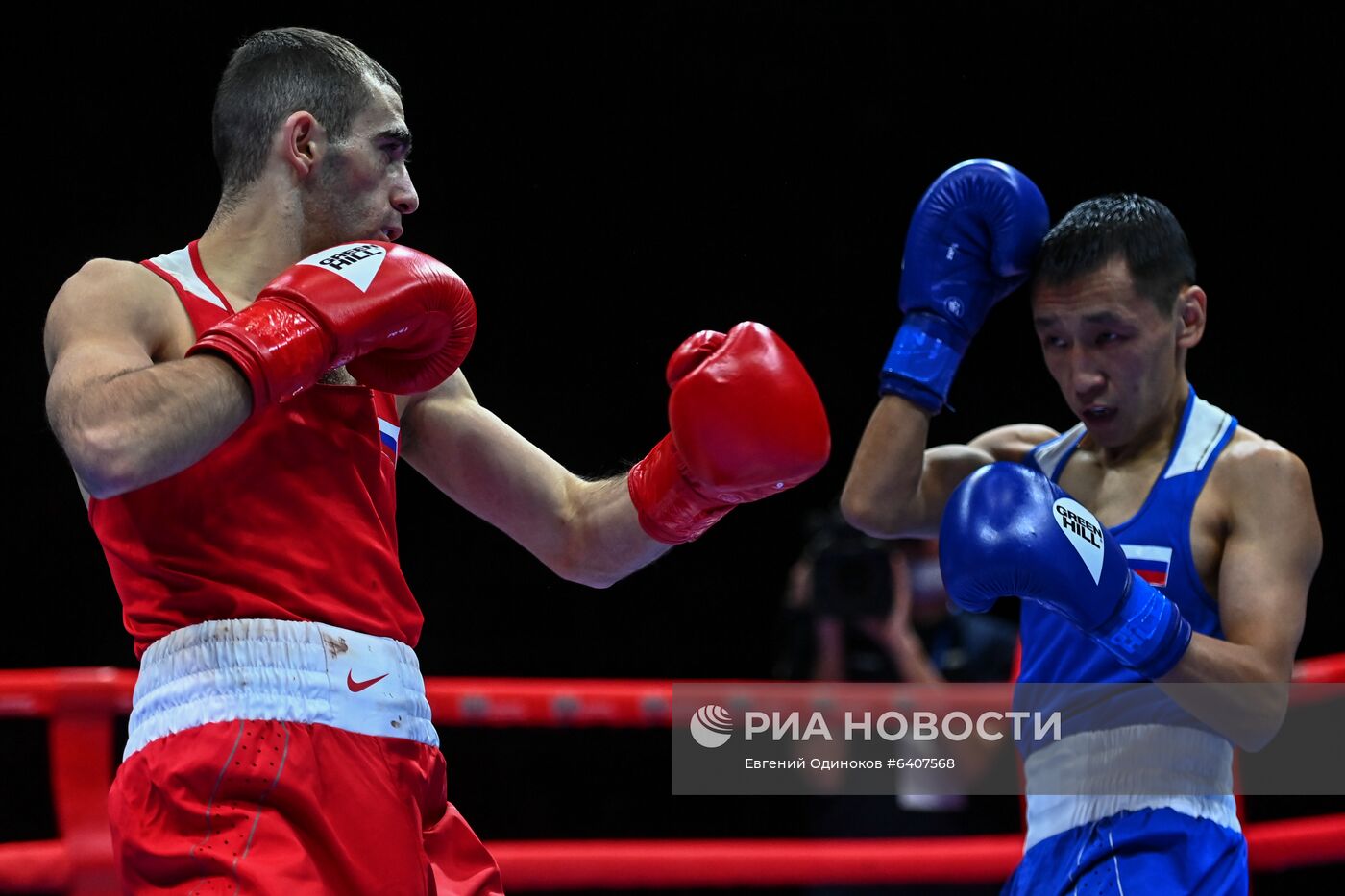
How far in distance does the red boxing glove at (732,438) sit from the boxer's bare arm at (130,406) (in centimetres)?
58

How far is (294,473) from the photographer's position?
67.0 inches

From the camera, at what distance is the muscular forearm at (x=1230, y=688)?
2055mm

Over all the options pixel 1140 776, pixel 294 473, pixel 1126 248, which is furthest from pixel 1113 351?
pixel 294 473

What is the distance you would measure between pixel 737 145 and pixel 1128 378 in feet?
15.2

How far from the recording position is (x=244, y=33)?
18.1 feet

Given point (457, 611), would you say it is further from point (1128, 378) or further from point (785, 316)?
point (1128, 378)

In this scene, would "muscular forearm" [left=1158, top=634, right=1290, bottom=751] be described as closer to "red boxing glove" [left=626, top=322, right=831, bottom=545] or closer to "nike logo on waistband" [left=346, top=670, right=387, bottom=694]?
"red boxing glove" [left=626, top=322, right=831, bottom=545]

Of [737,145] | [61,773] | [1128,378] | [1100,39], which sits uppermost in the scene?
[1100,39]

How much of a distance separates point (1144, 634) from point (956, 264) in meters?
0.73

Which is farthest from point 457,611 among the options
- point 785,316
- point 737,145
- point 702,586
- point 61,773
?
point 61,773

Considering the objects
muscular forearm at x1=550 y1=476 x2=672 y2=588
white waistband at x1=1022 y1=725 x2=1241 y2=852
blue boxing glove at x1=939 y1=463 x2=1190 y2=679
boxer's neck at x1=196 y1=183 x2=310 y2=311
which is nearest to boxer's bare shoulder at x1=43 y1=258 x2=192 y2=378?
boxer's neck at x1=196 y1=183 x2=310 y2=311

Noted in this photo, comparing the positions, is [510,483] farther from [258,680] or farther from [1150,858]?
[1150,858]

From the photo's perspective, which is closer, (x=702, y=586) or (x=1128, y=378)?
(x=1128, y=378)

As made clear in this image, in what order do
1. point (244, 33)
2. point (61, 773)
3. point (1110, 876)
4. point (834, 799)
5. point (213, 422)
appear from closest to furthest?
1. point (213, 422)
2. point (1110, 876)
3. point (61, 773)
4. point (834, 799)
5. point (244, 33)
